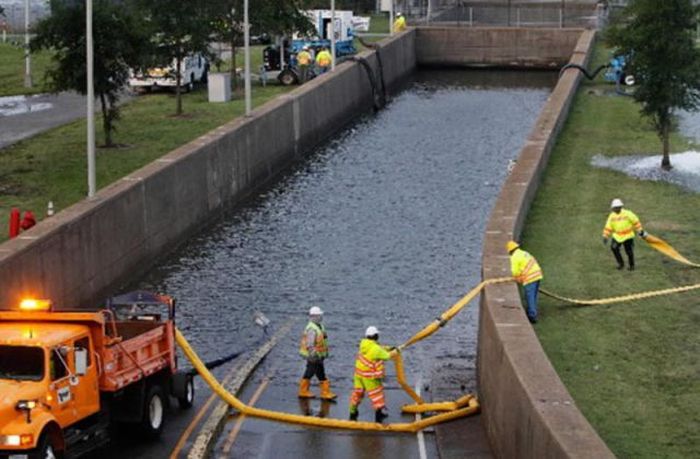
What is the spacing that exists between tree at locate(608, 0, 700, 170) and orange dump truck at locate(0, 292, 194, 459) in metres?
26.3

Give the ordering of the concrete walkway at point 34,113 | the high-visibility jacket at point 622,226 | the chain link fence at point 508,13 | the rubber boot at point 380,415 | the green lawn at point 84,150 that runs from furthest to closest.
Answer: the chain link fence at point 508,13
the concrete walkway at point 34,113
the green lawn at point 84,150
the high-visibility jacket at point 622,226
the rubber boot at point 380,415

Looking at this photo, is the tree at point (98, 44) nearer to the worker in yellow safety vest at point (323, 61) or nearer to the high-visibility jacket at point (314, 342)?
the worker in yellow safety vest at point (323, 61)

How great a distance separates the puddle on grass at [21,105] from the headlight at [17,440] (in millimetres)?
40756

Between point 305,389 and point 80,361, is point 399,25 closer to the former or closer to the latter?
point 305,389

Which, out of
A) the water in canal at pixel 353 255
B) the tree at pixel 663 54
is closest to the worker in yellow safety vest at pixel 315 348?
the water in canal at pixel 353 255

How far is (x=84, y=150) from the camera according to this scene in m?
51.6

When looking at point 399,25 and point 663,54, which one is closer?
point 663,54

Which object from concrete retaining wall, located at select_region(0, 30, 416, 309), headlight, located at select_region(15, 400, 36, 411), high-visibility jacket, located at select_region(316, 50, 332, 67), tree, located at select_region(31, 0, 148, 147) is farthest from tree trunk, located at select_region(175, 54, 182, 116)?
headlight, located at select_region(15, 400, 36, 411)

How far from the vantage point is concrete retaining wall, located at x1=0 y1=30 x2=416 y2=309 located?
3416 centimetres

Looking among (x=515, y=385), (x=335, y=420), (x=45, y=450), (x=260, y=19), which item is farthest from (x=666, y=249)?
(x=260, y=19)

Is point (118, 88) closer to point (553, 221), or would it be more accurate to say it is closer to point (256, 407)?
point (553, 221)

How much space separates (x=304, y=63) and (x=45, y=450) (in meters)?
53.7

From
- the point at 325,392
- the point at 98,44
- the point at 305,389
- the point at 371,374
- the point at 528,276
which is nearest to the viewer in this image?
the point at 371,374

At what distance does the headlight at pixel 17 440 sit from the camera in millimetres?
21922
